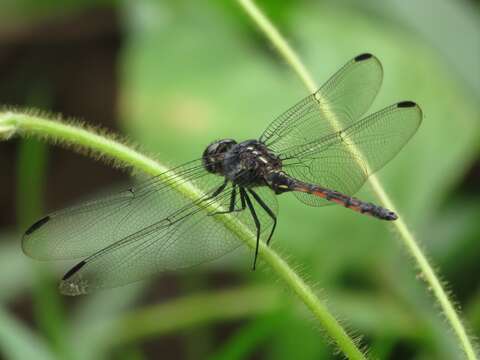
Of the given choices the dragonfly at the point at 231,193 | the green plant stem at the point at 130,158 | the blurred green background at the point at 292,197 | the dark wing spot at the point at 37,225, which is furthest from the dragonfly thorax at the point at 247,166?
the green plant stem at the point at 130,158

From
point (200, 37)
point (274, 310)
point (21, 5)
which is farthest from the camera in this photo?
point (21, 5)

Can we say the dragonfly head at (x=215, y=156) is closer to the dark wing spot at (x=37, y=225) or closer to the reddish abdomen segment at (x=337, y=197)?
the reddish abdomen segment at (x=337, y=197)

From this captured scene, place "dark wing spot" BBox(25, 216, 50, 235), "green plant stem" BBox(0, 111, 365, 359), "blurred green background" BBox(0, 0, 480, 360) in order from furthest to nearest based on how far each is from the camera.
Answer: "blurred green background" BBox(0, 0, 480, 360) → "dark wing spot" BBox(25, 216, 50, 235) → "green plant stem" BBox(0, 111, 365, 359)

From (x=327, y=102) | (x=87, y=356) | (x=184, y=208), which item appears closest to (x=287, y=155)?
(x=327, y=102)

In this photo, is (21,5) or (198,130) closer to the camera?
(198,130)

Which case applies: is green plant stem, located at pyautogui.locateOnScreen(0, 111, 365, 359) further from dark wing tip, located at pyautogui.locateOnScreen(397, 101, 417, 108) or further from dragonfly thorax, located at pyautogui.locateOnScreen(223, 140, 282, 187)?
dark wing tip, located at pyautogui.locateOnScreen(397, 101, 417, 108)

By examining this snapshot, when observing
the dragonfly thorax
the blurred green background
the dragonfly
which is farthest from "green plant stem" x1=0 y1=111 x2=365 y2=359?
the blurred green background

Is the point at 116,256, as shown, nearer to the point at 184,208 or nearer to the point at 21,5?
the point at 184,208
